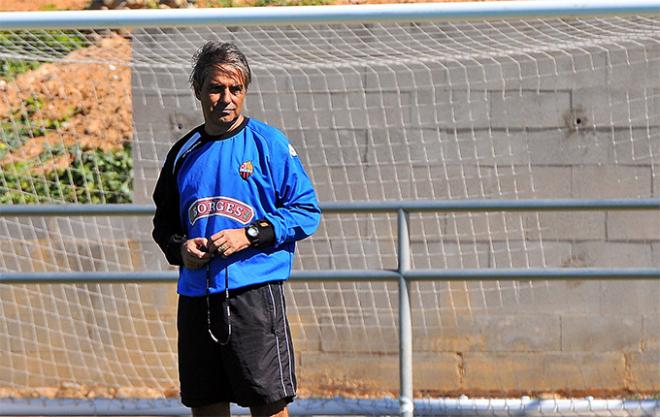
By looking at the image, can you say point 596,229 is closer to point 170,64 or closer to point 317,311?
point 317,311

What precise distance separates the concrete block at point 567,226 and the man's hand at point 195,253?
3.18 metres

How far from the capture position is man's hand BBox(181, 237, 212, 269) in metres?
3.36

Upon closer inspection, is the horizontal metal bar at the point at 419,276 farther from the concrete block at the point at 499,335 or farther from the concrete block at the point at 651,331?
the concrete block at the point at 651,331

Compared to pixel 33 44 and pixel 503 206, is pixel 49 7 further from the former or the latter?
pixel 503 206

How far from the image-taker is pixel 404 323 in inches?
183

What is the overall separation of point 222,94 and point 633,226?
3496mm

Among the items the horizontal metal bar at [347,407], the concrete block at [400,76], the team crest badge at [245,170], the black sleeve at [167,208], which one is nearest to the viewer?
the team crest badge at [245,170]

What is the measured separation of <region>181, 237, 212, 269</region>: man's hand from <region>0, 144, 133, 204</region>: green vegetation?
122 inches

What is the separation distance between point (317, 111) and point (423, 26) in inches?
34.7

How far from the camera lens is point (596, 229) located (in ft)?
20.7

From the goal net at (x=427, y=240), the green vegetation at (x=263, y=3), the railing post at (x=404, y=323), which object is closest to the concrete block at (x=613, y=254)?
the goal net at (x=427, y=240)

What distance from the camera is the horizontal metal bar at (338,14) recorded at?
4.44m

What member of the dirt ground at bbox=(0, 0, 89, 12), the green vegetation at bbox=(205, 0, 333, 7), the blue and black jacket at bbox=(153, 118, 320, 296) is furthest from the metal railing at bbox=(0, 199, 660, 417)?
the dirt ground at bbox=(0, 0, 89, 12)

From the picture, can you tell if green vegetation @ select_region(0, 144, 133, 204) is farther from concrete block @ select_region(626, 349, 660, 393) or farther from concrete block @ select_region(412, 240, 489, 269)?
concrete block @ select_region(626, 349, 660, 393)
